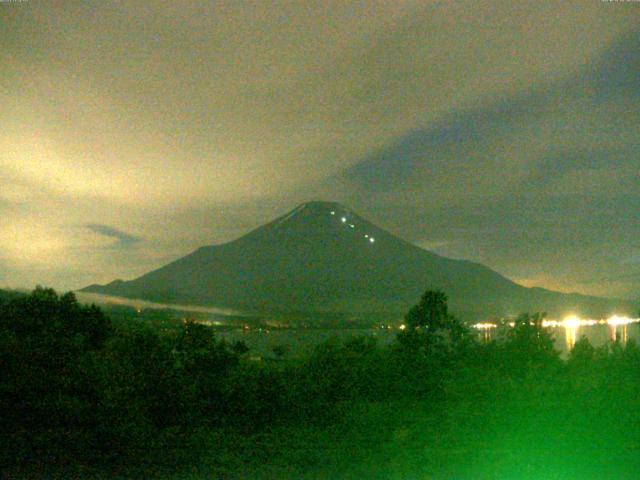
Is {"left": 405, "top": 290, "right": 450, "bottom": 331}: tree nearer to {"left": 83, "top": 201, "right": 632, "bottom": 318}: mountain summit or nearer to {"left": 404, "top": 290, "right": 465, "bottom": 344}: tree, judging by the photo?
{"left": 404, "top": 290, "right": 465, "bottom": 344}: tree

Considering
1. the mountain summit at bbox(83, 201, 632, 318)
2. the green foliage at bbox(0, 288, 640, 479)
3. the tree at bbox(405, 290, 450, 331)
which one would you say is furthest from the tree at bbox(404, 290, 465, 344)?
the mountain summit at bbox(83, 201, 632, 318)

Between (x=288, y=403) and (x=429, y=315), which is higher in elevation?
(x=429, y=315)

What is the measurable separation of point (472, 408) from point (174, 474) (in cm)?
393

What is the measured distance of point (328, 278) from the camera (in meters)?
37.5

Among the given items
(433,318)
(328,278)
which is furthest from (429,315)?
(328,278)

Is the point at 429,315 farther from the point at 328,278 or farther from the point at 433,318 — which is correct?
the point at 328,278

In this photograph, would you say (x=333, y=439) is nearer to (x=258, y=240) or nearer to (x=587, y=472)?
(x=587, y=472)

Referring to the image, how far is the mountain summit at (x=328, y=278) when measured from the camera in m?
29.8

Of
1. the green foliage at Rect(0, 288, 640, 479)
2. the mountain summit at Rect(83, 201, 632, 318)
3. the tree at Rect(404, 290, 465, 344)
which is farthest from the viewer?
the mountain summit at Rect(83, 201, 632, 318)

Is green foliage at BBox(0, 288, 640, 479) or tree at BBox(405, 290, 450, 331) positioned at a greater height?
tree at BBox(405, 290, 450, 331)

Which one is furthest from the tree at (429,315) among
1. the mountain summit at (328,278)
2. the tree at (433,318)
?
the mountain summit at (328,278)

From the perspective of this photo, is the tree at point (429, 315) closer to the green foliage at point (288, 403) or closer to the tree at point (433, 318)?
the tree at point (433, 318)

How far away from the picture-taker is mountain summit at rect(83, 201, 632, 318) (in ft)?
97.9

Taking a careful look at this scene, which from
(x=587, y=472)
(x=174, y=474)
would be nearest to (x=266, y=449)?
(x=174, y=474)
